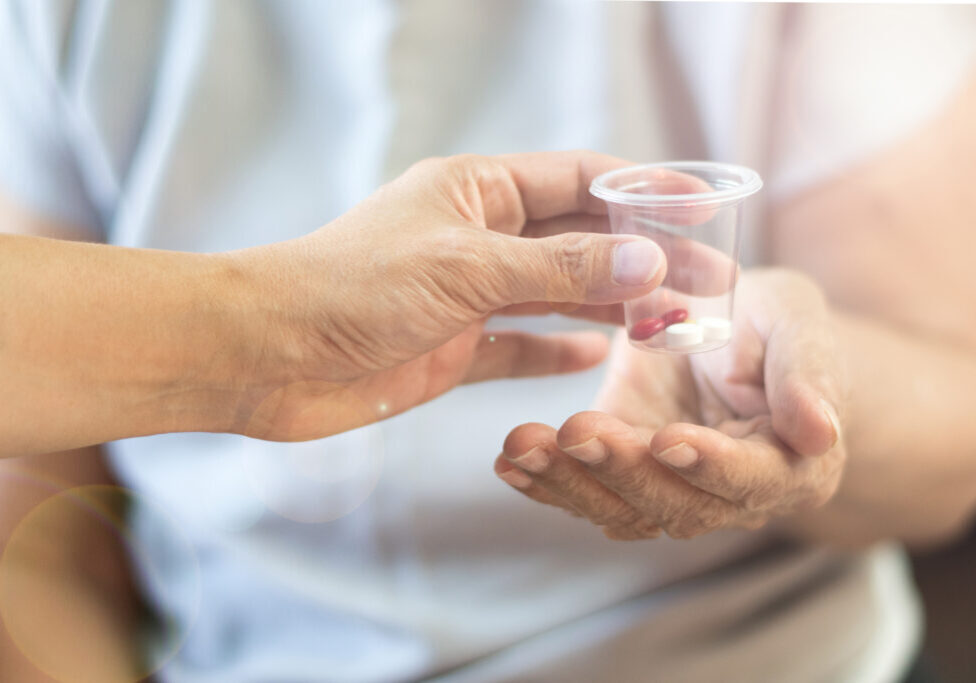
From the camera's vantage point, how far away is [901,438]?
37.0 inches

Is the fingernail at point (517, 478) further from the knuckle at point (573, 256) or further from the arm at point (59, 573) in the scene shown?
the arm at point (59, 573)

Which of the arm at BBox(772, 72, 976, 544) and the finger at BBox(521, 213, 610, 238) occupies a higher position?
the finger at BBox(521, 213, 610, 238)

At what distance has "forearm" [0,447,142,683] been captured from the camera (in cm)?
89

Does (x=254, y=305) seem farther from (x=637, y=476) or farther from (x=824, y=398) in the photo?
(x=824, y=398)

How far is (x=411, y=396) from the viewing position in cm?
76

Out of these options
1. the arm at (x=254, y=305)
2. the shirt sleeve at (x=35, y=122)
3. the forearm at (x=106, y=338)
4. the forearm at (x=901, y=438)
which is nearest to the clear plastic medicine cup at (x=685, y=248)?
the arm at (x=254, y=305)

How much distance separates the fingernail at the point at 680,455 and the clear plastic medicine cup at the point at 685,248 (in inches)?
6.1

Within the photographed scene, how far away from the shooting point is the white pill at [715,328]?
2.45ft

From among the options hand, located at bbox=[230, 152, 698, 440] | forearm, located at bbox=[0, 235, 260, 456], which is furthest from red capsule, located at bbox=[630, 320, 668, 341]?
forearm, located at bbox=[0, 235, 260, 456]

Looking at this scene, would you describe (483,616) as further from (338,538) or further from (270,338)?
(270,338)

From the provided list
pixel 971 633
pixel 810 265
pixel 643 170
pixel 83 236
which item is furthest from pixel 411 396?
pixel 971 633

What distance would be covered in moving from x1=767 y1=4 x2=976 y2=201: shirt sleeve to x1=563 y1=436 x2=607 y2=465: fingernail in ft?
1.68

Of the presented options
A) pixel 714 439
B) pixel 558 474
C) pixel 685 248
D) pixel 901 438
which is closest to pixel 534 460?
pixel 558 474

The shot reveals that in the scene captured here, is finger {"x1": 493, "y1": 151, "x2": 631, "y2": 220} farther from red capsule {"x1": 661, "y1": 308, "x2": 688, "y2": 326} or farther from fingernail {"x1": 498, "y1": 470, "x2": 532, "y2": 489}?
fingernail {"x1": 498, "y1": 470, "x2": 532, "y2": 489}
